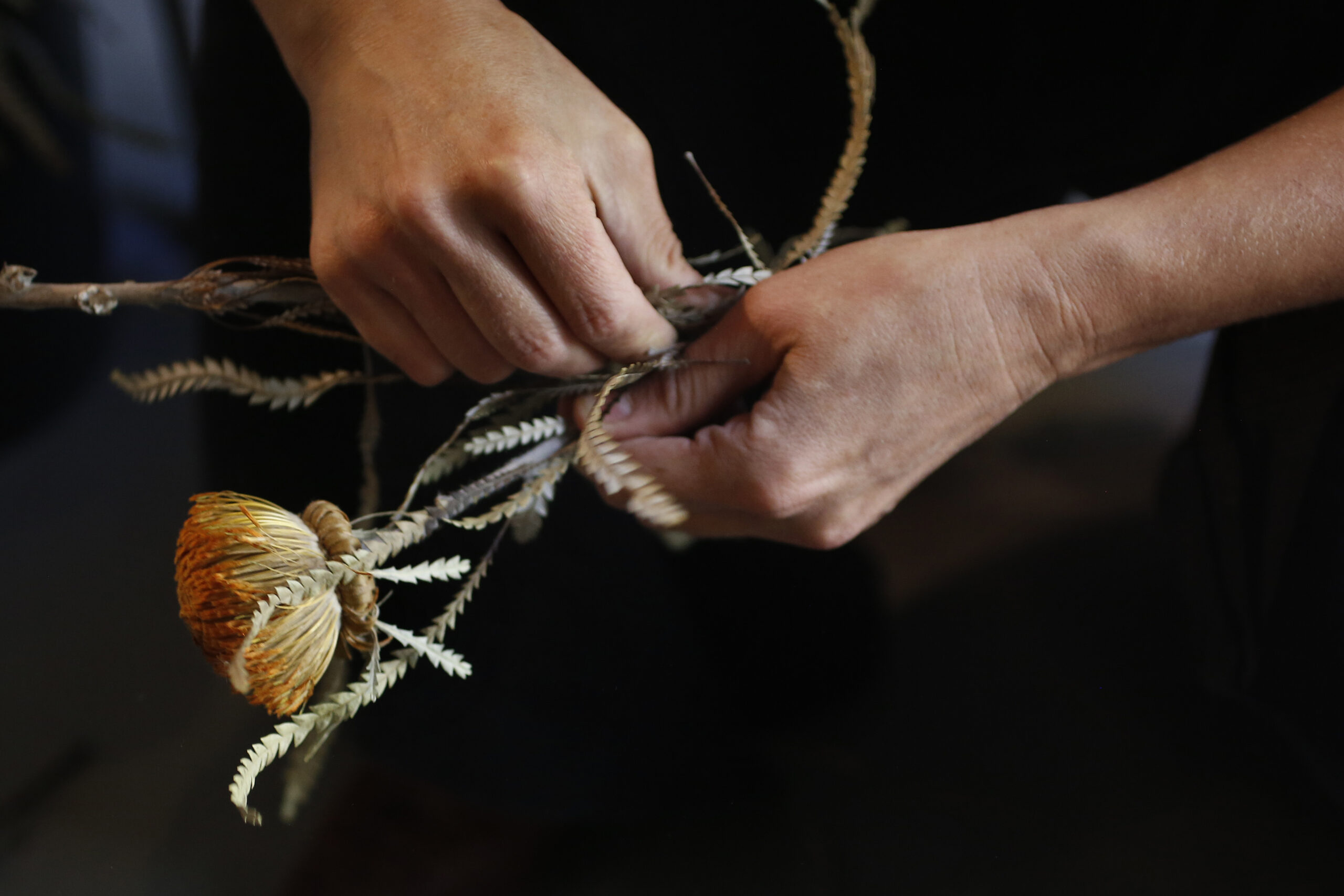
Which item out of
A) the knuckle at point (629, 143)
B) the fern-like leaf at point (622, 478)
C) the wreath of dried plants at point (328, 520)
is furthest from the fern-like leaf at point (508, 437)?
the knuckle at point (629, 143)

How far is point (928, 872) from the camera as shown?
0.66 meters

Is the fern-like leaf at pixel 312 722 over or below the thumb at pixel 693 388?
below

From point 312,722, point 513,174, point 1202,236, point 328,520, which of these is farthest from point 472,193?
point 1202,236

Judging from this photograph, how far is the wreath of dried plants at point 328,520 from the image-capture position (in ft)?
1.40

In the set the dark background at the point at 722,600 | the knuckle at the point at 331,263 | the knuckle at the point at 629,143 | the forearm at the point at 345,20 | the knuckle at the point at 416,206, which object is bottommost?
the dark background at the point at 722,600

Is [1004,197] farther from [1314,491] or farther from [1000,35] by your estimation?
[1314,491]

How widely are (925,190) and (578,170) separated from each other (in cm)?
46

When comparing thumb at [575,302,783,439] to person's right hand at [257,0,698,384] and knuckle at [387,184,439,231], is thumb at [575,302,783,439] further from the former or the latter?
knuckle at [387,184,439,231]

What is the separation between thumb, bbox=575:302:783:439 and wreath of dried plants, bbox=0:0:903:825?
1 centimetres

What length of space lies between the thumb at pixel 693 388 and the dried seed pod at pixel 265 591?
8.7 inches

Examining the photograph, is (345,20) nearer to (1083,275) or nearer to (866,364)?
(866,364)

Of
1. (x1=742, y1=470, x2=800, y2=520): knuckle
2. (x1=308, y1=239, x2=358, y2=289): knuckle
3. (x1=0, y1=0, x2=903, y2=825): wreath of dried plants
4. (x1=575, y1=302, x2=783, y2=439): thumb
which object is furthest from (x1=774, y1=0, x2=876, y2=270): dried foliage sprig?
(x1=308, y1=239, x2=358, y2=289): knuckle

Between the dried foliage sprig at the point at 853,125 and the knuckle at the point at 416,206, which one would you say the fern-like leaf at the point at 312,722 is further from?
the dried foliage sprig at the point at 853,125

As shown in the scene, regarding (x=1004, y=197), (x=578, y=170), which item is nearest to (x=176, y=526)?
(x=578, y=170)
